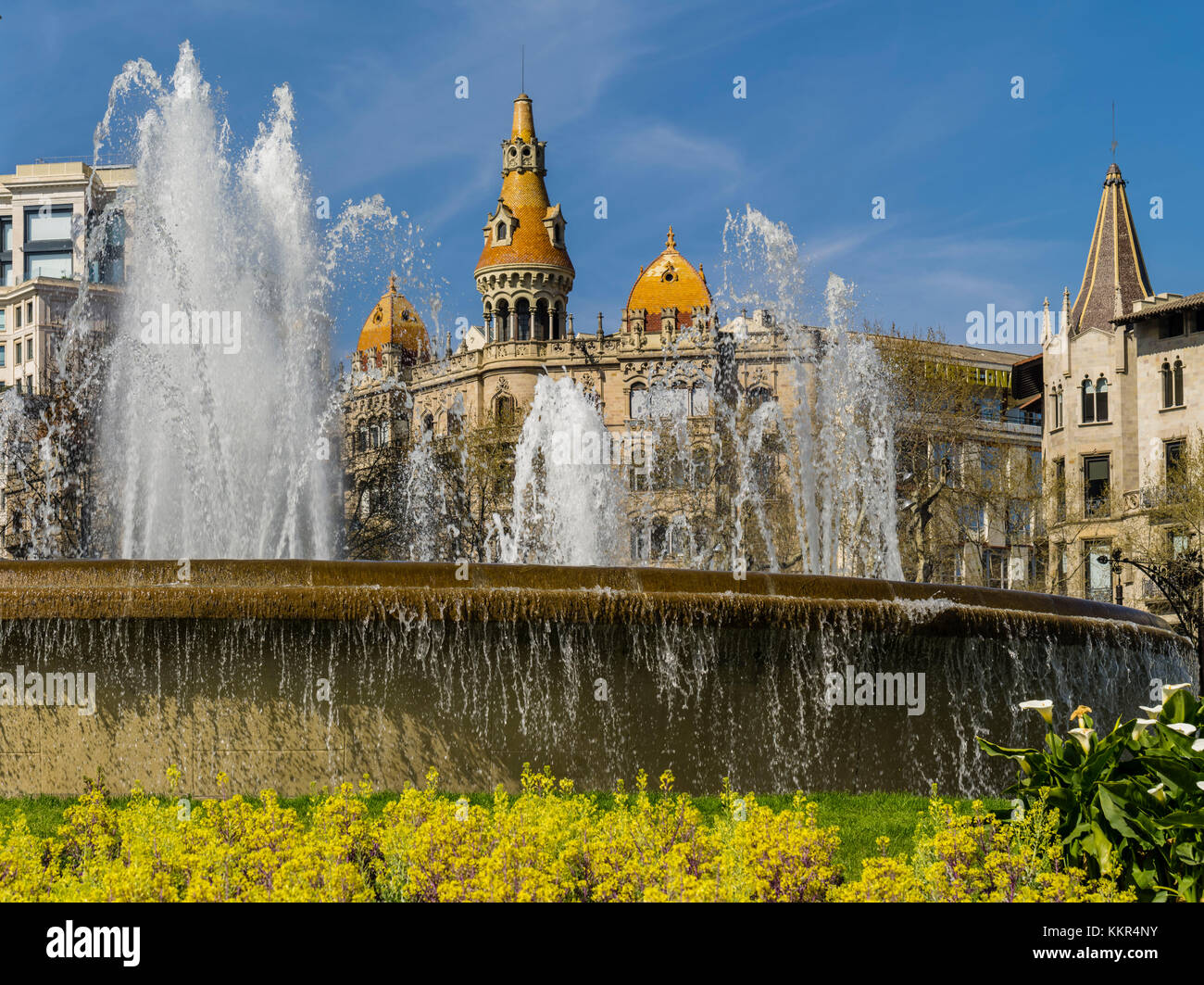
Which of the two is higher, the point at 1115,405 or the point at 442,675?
the point at 1115,405

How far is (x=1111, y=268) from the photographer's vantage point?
52.6 m

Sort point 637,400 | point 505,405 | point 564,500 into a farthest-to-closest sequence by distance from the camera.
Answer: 1. point 637,400
2. point 505,405
3. point 564,500

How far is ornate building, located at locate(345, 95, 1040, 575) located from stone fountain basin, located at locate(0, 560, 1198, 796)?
108 feet

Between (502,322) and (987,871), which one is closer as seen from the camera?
(987,871)

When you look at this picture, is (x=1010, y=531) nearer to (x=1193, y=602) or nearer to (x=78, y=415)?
(x=1193, y=602)

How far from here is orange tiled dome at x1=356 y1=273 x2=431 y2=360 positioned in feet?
284

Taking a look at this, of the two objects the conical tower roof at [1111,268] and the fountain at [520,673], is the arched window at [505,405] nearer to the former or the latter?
the conical tower roof at [1111,268]

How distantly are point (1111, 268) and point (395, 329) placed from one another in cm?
4560

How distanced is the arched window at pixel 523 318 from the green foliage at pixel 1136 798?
73.4 meters

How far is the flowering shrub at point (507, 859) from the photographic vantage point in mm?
5309

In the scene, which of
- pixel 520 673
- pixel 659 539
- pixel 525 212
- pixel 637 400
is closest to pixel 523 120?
pixel 525 212

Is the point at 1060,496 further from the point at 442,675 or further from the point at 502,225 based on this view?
the point at 502,225

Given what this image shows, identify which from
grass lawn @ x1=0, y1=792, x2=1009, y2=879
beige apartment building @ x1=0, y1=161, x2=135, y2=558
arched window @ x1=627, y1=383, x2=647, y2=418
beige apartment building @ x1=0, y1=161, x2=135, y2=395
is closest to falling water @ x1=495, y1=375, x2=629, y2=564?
arched window @ x1=627, y1=383, x2=647, y2=418
